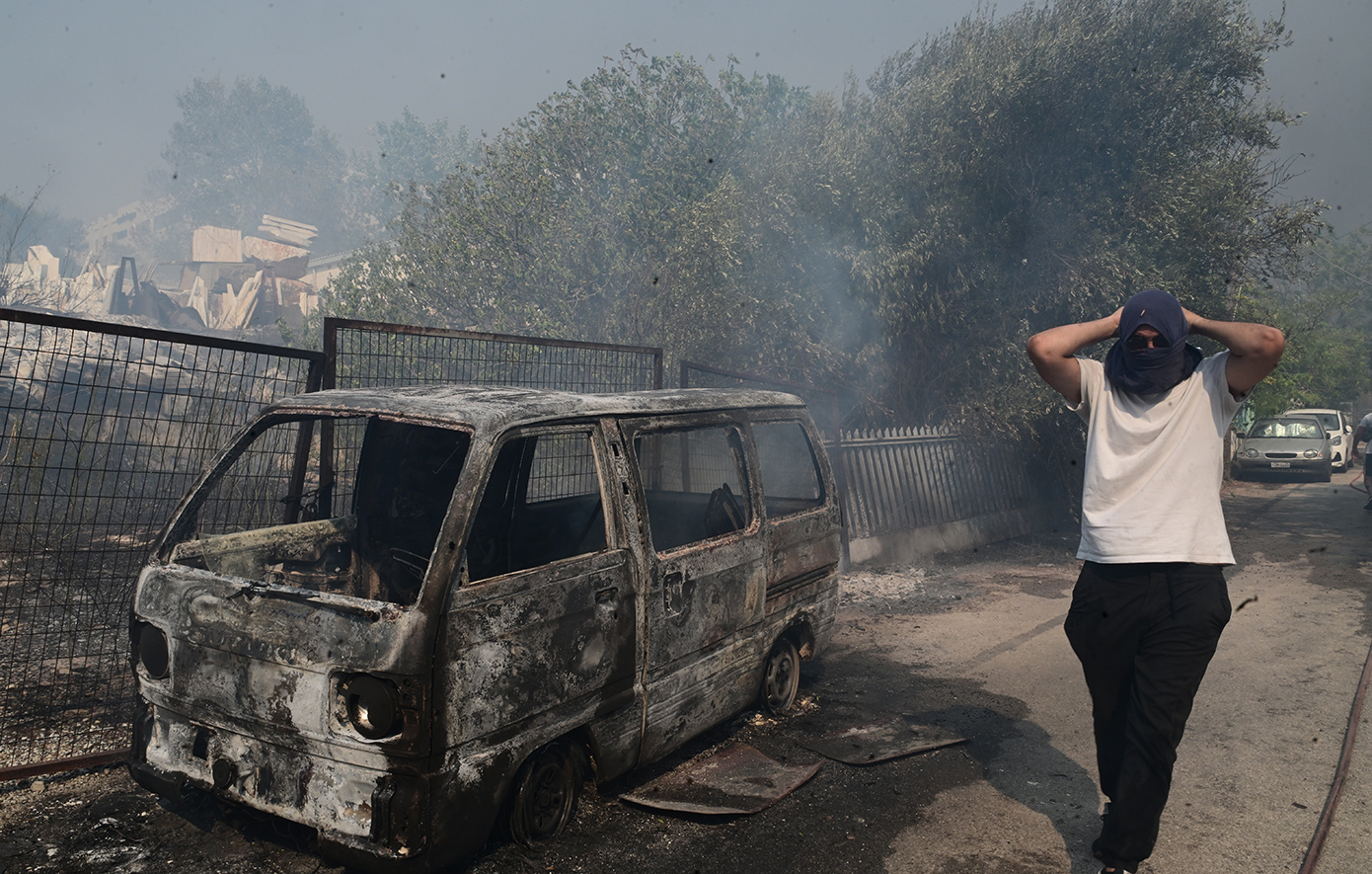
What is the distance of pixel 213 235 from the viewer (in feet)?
140

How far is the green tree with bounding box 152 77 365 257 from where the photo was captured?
7306cm

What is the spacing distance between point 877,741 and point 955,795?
2.17ft

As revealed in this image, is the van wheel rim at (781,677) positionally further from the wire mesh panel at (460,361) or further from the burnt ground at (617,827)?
the wire mesh panel at (460,361)

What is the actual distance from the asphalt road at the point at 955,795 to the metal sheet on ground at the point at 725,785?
0.06 m

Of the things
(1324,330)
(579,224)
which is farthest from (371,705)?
(1324,330)

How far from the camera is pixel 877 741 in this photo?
4789mm

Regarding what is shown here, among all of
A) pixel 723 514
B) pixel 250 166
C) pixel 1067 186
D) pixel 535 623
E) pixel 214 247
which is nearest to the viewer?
pixel 535 623

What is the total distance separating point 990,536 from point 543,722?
9.95 meters

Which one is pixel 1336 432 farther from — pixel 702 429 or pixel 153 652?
pixel 153 652

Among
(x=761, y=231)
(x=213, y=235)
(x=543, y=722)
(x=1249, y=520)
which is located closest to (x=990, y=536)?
(x=1249, y=520)

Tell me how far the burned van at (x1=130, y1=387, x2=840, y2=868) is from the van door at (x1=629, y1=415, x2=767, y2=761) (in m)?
0.01

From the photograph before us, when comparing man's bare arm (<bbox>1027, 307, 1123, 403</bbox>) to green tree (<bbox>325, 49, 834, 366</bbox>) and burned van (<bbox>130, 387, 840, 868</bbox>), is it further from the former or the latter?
green tree (<bbox>325, 49, 834, 366</bbox>)

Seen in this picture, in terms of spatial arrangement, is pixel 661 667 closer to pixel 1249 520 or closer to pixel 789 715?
pixel 789 715

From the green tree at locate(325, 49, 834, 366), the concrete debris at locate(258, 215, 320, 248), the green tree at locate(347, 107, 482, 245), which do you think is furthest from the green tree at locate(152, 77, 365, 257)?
the green tree at locate(325, 49, 834, 366)
